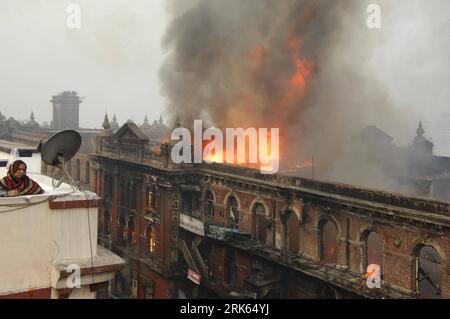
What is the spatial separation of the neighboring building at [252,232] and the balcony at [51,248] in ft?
36.6

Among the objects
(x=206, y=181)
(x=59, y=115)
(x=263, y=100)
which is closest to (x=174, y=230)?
(x=206, y=181)

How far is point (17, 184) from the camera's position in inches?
361

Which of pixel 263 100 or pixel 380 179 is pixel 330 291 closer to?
pixel 380 179

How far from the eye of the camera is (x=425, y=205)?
15.4m

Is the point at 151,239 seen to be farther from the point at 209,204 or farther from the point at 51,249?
the point at 51,249

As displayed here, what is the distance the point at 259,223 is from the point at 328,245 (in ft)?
11.8

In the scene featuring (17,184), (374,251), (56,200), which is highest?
(17,184)

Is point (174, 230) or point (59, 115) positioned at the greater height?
point (59, 115)

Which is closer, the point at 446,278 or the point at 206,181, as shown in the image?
the point at 446,278

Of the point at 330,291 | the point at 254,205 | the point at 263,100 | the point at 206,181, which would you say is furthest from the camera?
the point at 263,100

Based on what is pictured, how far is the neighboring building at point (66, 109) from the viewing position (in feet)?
285

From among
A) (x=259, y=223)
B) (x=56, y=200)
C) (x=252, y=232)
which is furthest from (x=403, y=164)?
(x=56, y=200)
